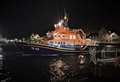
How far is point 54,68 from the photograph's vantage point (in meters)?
5.63

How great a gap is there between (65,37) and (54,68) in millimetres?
1074

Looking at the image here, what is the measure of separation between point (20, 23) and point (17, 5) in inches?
20.0

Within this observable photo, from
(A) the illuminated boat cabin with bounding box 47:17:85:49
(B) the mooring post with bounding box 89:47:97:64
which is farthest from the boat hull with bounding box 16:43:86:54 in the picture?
(B) the mooring post with bounding box 89:47:97:64

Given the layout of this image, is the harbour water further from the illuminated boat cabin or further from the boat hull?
the illuminated boat cabin

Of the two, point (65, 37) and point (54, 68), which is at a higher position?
point (65, 37)

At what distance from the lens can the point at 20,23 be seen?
6.21 meters

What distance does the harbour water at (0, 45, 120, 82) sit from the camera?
4840mm

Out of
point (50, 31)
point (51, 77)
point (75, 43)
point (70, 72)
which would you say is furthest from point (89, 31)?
point (51, 77)

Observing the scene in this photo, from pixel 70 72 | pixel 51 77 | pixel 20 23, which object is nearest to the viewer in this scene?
pixel 51 77

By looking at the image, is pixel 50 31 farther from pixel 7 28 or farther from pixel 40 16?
pixel 7 28

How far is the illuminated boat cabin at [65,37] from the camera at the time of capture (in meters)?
6.28

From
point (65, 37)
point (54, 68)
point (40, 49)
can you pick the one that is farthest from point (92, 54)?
point (40, 49)

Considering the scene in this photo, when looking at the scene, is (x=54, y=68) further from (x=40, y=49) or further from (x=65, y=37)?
(x=65, y=37)

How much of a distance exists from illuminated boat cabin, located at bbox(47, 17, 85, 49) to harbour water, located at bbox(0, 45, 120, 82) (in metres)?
0.28
